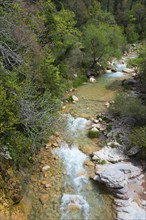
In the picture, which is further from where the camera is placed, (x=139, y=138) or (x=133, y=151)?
(x=133, y=151)

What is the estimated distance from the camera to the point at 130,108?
14680 mm

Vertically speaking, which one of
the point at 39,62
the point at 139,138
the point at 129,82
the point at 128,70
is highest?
the point at 128,70

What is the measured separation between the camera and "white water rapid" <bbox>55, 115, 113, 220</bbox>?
948 cm

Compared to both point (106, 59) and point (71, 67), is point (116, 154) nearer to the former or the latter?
point (71, 67)

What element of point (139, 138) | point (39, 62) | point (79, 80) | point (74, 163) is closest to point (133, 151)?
point (139, 138)

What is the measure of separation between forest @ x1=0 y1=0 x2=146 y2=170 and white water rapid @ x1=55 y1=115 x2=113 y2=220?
1.57 meters

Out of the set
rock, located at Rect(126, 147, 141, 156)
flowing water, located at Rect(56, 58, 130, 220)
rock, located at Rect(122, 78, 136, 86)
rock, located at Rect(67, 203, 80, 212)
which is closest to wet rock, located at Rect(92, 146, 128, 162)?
rock, located at Rect(126, 147, 141, 156)

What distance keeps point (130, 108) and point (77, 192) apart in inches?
248

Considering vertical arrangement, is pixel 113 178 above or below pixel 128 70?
below

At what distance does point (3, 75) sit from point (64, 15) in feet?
40.5

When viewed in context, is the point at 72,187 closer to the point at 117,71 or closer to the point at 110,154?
the point at 110,154

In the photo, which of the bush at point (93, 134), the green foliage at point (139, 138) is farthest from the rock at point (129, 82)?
the green foliage at point (139, 138)

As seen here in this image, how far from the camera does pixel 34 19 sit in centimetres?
1722

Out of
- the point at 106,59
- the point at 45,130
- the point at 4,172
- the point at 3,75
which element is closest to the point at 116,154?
the point at 45,130
